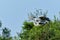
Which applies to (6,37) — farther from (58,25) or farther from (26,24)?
(58,25)

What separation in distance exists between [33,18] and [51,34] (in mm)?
3913

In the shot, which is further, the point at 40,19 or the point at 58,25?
the point at 40,19

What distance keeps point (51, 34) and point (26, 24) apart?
5.49 meters

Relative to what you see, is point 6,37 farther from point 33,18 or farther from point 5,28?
point 33,18

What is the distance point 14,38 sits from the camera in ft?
48.8

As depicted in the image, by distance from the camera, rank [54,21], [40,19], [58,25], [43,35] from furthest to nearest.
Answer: [40,19], [54,21], [58,25], [43,35]

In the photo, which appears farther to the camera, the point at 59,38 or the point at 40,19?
→ the point at 40,19

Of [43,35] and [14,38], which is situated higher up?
[43,35]

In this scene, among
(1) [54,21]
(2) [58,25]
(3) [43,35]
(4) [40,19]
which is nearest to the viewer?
(3) [43,35]

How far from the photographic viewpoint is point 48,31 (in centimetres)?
1118

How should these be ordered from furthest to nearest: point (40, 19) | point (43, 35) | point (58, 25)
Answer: point (40, 19), point (58, 25), point (43, 35)

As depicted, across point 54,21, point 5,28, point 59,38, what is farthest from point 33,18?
point 59,38

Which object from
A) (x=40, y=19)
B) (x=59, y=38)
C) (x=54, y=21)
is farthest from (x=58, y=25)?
(x=40, y=19)

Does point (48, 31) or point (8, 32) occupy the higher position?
point (48, 31)
